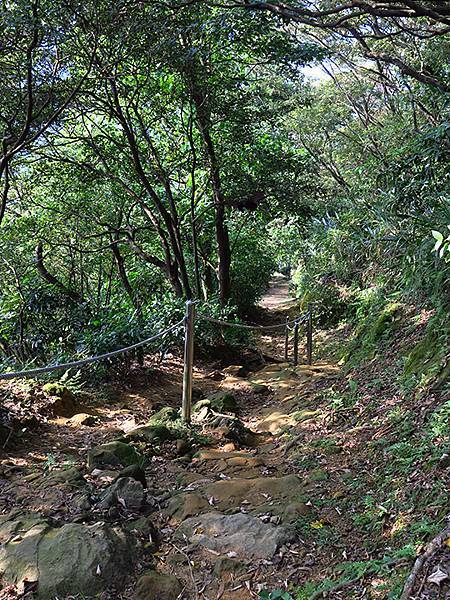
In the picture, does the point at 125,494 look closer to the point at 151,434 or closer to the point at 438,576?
the point at 151,434

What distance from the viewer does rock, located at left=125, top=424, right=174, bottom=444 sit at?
14.9 feet

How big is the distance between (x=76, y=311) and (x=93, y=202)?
10.7 feet

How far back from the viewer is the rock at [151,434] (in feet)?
14.9

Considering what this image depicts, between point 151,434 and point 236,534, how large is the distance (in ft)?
6.33

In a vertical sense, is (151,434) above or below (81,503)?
below

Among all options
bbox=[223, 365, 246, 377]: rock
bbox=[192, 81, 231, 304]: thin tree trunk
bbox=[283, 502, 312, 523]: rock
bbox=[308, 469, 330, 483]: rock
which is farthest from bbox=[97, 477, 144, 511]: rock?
bbox=[192, 81, 231, 304]: thin tree trunk

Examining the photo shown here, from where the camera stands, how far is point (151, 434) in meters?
4.64

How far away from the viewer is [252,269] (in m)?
16.8

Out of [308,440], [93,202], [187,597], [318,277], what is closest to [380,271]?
[318,277]

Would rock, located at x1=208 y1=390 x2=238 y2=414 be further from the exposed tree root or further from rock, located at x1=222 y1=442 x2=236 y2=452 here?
the exposed tree root

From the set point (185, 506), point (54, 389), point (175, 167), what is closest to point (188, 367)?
point (54, 389)

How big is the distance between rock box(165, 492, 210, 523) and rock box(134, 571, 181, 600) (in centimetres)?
66

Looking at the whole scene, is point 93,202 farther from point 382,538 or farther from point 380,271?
point 382,538

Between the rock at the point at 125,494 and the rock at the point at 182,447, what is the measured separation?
45.1 inches
